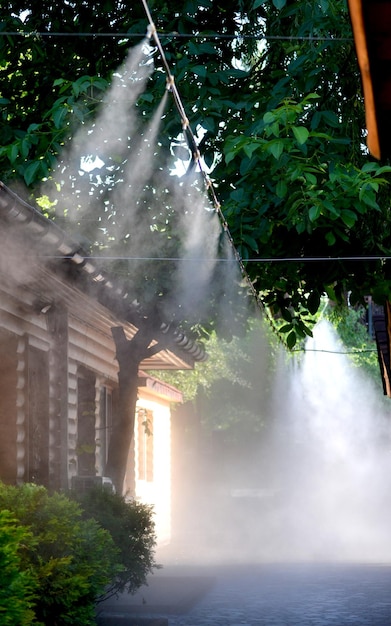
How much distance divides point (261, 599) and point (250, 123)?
589 centimetres

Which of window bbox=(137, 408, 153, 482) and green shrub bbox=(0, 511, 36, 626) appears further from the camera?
window bbox=(137, 408, 153, 482)

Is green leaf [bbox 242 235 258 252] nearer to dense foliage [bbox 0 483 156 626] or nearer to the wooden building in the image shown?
the wooden building

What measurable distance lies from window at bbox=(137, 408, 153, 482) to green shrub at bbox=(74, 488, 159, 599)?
8.21m

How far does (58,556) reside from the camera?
27.6ft

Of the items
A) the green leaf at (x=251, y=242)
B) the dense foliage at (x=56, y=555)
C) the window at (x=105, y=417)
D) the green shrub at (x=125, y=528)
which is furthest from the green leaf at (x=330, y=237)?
the window at (x=105, y=417)

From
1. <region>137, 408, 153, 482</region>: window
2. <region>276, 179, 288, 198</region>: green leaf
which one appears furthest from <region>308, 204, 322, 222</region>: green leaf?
<region>137, 408, 153, 482</region>: window

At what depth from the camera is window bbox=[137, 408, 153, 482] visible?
71.5 ft

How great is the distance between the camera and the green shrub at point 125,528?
11.9 metres

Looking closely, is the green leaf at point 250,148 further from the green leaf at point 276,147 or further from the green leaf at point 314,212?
the green leaf at point 314,212

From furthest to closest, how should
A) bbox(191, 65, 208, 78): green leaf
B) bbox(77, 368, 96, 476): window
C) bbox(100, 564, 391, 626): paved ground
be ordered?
bbox(77, 368, 96, 476): window < bbox(100, 564, 391, 626): paved ground < bbox(191, 65, 208, 78): green leaf

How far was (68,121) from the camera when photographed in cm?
1143

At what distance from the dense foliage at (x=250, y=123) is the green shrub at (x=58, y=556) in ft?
9.28

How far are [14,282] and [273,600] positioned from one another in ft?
18.3

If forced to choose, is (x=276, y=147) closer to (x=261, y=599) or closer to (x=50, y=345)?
(x=50, y=345)
